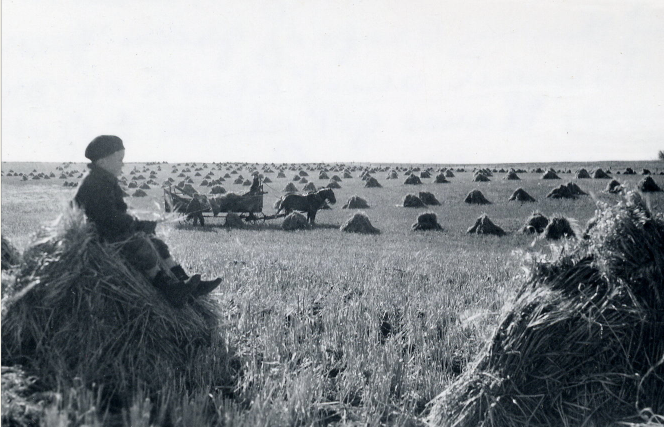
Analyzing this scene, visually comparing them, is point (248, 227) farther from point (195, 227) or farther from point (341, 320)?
point (341, 320)

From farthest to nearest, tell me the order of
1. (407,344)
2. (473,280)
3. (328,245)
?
1. (328,245)
2. (473,280)
3. (407,344)

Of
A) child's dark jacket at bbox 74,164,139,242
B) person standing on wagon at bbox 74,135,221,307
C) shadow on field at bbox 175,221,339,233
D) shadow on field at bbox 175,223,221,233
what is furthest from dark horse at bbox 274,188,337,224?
child's dark jacket at bbox 74,164,139,242

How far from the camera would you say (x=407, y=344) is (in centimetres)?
664

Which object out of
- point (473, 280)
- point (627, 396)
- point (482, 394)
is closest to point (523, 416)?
point (482, 394)

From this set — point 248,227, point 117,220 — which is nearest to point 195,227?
point 248,227

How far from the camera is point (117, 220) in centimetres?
553

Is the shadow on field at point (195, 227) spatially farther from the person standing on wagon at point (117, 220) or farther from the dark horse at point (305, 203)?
the person standing on wagon at point (117, 220)

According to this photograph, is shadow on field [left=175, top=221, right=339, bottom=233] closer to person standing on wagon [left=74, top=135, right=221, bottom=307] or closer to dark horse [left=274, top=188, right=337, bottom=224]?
dark horse [left=274, top=188, right=337, bottom=224]

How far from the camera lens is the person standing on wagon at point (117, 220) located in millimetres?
5488

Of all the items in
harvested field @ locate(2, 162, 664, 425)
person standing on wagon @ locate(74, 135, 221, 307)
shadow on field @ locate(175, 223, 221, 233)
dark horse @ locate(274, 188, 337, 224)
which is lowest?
shadow on field @ locate(175, 223, 221, 233)

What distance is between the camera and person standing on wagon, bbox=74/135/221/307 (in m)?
5.49

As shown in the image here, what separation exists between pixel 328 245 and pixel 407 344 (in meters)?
10.2

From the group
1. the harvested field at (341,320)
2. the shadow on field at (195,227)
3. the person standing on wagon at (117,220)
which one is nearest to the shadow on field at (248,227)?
the shadow on field at (195,227)

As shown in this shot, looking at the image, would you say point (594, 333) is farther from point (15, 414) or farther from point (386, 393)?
point (15, 414)
